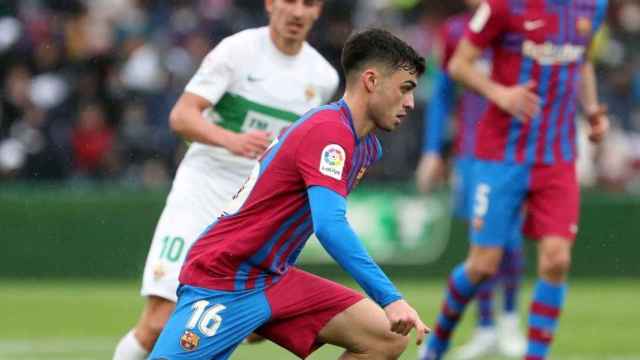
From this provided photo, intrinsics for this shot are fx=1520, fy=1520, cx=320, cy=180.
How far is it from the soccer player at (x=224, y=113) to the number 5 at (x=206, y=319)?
4.39 feet

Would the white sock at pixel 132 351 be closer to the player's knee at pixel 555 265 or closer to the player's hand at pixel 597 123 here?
the player's knee at pixel 555 265

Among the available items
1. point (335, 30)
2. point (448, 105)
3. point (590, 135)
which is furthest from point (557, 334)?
point (335, 30)

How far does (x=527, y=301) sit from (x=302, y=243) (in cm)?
828

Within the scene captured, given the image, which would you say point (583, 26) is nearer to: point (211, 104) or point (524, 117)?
point (524, 117)

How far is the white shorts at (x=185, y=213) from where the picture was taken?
7879 millimetres

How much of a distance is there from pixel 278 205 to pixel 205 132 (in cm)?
133

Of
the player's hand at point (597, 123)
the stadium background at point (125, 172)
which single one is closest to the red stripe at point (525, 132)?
the player's hand at point (597, 123)

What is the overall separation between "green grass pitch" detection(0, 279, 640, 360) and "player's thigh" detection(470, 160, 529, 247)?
5.14ft

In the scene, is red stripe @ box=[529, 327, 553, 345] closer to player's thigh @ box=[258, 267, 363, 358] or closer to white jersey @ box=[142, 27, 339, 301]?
white jersey @ box=[142, 27, 339, 301]

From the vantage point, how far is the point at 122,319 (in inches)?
514

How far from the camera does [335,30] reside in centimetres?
1695

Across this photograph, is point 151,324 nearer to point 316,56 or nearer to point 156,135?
point 316,56

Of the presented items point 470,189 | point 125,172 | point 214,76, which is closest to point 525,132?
point 214,76

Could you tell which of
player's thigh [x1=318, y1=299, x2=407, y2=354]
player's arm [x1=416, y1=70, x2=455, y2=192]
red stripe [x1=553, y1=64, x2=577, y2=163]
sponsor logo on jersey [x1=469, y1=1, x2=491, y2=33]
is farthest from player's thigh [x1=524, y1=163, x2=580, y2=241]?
player's thigh [x1=318, y1=299, x2=407, y2=354]
